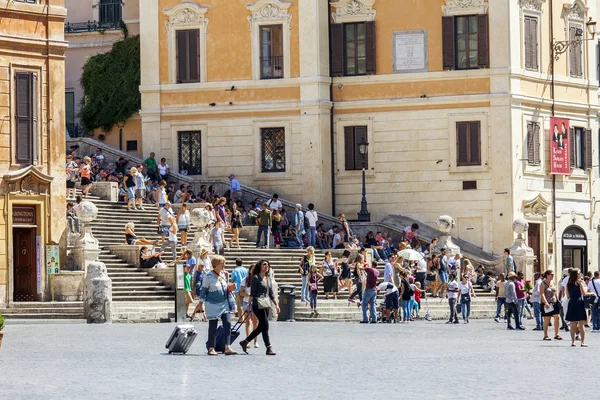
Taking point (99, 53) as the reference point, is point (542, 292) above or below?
below

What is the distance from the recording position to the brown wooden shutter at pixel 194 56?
181 ft

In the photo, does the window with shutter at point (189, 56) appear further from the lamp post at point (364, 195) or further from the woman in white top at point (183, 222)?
the woman in white top at point (183, 222)

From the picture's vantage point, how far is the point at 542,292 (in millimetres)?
34312

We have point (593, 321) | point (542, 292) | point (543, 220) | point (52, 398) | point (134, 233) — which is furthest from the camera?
point (543, 220)

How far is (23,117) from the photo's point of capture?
41.1m

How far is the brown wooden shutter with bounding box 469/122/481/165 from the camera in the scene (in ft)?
174

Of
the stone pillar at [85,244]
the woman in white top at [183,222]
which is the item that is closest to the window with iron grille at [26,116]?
the stone pillar at [85,244]

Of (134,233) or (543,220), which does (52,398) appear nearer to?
(134,233)

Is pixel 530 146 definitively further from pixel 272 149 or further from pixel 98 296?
pixel 98 296

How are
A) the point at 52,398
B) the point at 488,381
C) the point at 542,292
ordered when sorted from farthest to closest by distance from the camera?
1. the point at 542,292
2. the point at 488,381
3. the point at 52,398

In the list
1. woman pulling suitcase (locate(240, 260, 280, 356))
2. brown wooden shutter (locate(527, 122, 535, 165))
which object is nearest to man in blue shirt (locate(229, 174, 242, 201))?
brown wooden shutter (locate(527, 122, 535, 165))

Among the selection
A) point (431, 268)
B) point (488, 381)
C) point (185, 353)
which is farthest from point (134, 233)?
point (488, 381)

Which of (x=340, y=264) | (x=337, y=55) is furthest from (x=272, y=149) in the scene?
(x=340, y=264)

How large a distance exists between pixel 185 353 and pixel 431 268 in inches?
798
